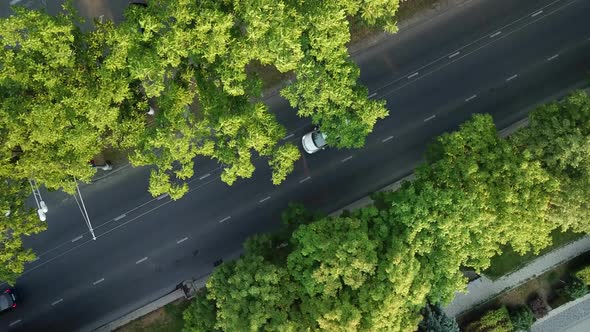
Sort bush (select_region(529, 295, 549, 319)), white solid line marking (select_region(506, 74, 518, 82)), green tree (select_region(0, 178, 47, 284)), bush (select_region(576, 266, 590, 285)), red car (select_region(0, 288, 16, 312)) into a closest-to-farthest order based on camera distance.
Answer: green tree (select_region(0, 178, 47, 284))
red car (select_region(0, 288, 16, 312))
bush (select_region(576, 266, 590, 285))
bush (select_region(529, 295, 549, 319))
white solid line marking (select_region(506, 74, 518, 82))

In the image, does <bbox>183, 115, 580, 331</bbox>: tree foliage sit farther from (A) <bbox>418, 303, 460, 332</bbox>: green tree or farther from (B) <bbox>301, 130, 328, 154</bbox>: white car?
(B) <bbox>301, 130, 328, 154</bbox>: white car

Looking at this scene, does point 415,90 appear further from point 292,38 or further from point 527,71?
point 292,38

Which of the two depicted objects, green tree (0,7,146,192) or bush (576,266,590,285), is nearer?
green tree (0,7,146,192)

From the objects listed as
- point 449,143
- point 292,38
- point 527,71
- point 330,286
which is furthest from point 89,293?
point 527,71

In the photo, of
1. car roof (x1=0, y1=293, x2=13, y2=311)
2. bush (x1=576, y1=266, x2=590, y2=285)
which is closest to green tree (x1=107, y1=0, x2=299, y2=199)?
car roof (x1=0, y1=293, x2=13, y2=311)

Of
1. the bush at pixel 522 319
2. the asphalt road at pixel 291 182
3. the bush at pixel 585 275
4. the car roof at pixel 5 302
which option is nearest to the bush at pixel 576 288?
the bush at pixel 585 275

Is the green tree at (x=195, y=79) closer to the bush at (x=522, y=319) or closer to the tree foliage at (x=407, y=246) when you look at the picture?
the tree foliage at (x=407, y=246)
